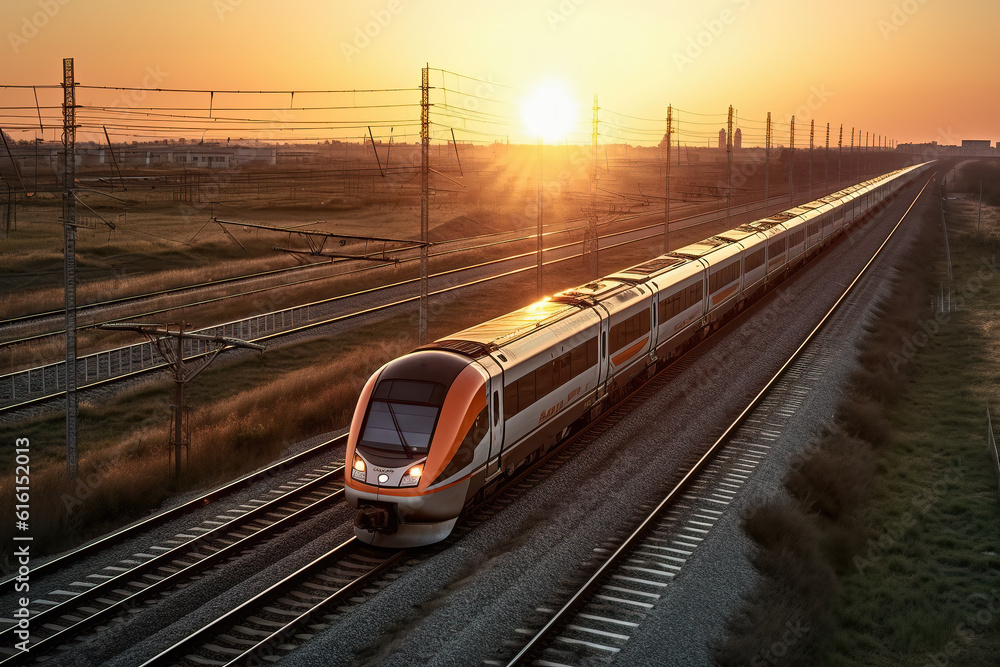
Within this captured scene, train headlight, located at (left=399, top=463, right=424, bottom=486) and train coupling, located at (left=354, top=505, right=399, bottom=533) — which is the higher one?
train headlight, located at (left=399, top=463, right=424, bottom=486)

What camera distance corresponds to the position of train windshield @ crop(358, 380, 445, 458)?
49.1 ft

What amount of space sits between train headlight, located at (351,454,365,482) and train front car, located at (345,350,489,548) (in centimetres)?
2

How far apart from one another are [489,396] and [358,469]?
2747mm

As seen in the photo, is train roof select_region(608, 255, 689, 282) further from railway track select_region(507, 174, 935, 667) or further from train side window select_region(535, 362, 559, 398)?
train side window select_region(535, 362, 559, 398)

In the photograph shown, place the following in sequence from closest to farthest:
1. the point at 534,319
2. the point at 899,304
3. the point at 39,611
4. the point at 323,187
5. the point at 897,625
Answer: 1. the point at 39,611
2. the point at 897,625
3. the point at 534,319
4. the point at 899,304
5. the point at 323,187

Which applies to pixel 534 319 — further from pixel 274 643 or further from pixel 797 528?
pixel 274 643

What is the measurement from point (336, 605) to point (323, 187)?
413 ft

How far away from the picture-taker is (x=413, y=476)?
14.6 m

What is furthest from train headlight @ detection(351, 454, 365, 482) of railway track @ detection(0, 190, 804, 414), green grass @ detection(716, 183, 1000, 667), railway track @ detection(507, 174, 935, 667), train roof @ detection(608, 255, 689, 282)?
train roof @ detection(608, 255, 689, 282)

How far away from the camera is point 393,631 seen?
12.5m

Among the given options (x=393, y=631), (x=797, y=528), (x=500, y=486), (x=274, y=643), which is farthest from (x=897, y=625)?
(x=274, y=643)

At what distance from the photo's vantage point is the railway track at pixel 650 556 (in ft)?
40.2

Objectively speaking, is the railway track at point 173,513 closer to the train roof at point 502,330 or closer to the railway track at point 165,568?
the railway track at point 165,568

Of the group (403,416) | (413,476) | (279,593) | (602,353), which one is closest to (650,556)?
(413,476)
